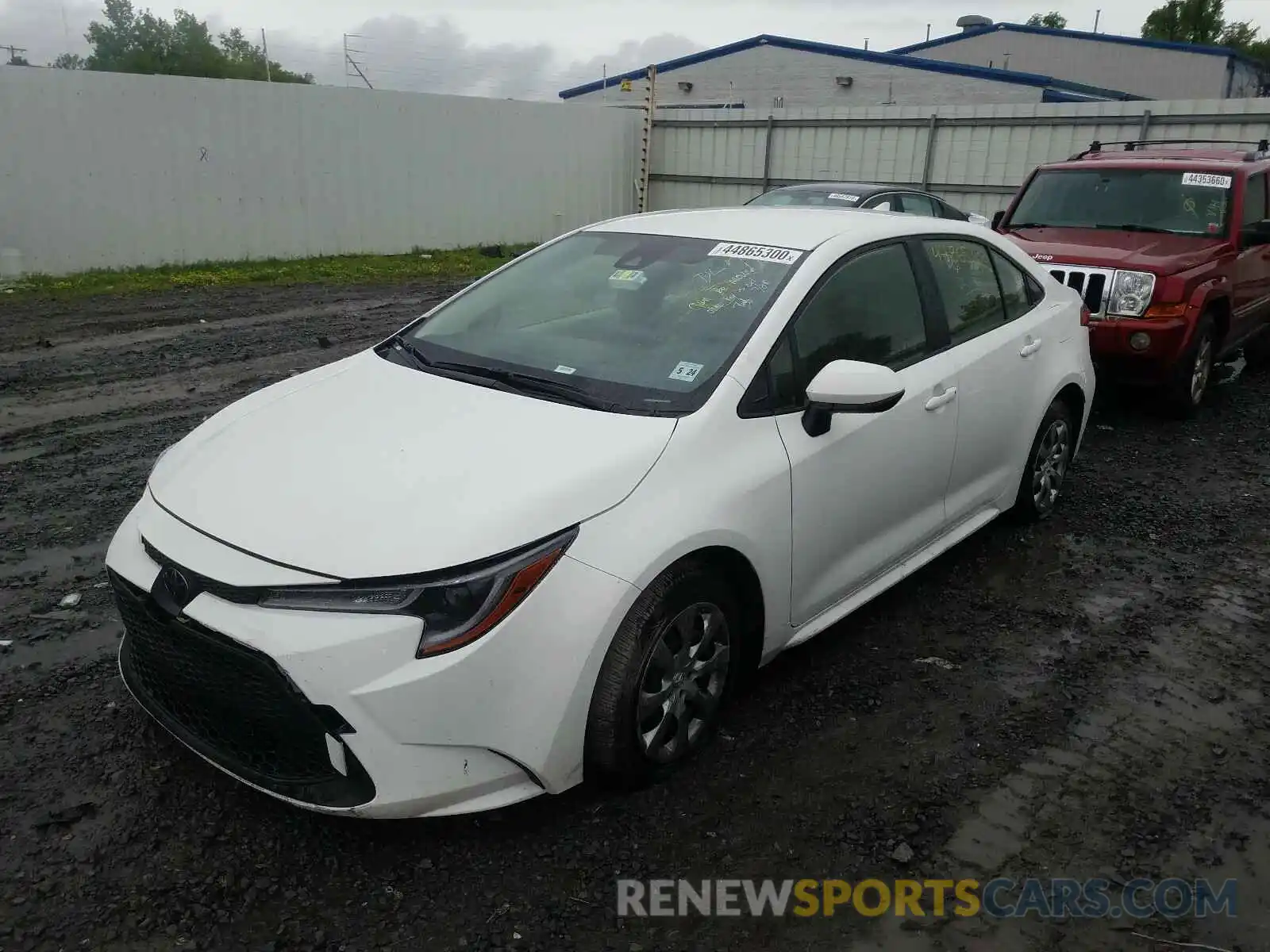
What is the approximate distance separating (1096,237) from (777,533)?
557 centimetres

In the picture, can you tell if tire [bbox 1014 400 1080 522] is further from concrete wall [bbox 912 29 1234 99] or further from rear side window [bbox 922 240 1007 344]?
concrete wall [bbox 912 29 1234 99]

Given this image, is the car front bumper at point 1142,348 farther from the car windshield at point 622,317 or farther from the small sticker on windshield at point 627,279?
the small sticker on windshield at point 627,279

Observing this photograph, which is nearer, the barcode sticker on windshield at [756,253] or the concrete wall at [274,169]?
the barcode sticker on windshield at [756,253]

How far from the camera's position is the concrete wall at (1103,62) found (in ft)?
108

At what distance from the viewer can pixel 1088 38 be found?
3406 cm

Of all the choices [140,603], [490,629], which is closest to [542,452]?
[490,629]

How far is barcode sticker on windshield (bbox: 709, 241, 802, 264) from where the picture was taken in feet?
11.8

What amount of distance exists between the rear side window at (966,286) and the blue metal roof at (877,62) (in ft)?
72.1

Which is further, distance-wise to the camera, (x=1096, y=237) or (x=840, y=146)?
(x=840, y=146)

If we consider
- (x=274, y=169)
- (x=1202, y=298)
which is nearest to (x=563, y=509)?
(x=1202, y=298)

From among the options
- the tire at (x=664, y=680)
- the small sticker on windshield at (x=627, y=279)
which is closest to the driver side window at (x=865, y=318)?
the small sticker on windshield at (x=627, y=279)

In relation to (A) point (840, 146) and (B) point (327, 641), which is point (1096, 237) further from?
(A) point (840, 146)

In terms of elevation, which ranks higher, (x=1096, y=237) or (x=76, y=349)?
(x=1096, y=237)

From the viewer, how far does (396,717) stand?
244 cm
